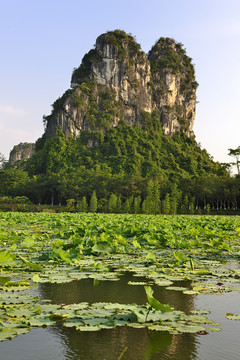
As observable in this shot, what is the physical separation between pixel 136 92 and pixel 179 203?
60075 millimetres

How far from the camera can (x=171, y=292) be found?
3.70 meters

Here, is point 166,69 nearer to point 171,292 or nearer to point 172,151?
point 172,151

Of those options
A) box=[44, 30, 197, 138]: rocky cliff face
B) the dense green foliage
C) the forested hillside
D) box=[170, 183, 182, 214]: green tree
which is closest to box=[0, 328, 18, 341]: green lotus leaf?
the dense green foliage

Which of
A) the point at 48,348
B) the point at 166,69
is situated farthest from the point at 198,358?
the point at 166,69

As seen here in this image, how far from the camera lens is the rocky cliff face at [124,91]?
339 ft

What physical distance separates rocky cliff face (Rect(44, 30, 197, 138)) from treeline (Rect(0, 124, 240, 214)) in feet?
Answer: 13.6

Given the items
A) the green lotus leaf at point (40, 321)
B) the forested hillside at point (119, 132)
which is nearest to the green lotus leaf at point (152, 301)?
the green lotus leaf at point (40, 321)

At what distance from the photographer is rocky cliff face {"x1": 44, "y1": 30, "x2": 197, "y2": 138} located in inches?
4065

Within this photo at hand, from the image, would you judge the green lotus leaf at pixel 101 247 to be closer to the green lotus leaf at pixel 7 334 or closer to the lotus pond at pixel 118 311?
the lotus pond at pixel 118 311

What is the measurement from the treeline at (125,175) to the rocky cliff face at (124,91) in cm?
416

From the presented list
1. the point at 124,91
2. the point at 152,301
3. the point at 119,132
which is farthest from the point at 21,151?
the point at 152,301

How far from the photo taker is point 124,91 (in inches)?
4395

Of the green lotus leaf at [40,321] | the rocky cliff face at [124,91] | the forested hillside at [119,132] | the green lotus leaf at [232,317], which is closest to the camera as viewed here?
the green lotus leaf at [40,321]

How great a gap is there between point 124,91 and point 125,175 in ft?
161
